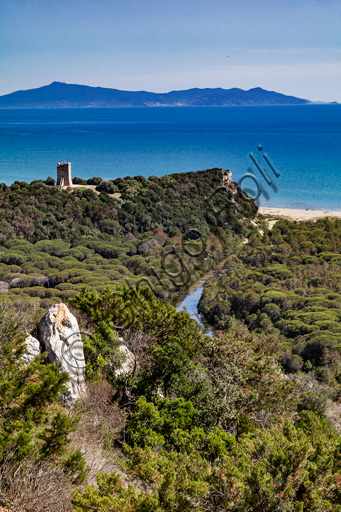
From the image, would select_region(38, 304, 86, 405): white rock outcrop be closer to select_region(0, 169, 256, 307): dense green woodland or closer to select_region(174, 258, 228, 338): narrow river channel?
select_region(0, 169, 256, 307): dense green woodland

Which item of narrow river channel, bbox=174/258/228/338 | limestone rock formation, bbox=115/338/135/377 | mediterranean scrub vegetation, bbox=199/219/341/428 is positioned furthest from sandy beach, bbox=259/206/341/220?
limestone rock formation, bbox=115/338/135/377

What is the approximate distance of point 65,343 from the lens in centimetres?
824

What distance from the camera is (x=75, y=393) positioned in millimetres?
7816

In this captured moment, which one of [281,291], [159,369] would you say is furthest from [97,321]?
[281,291]

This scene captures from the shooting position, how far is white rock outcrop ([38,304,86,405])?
8.01m

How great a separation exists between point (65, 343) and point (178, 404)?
2.27 m

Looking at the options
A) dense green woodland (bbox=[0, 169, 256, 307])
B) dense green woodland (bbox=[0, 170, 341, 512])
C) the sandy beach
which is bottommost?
dense green woodland (bbox=[0, 170, 341, 512])

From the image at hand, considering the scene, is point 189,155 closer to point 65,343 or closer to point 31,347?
point 65,343

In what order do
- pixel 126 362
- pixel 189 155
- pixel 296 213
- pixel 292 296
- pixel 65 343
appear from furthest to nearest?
pixel 189 155
pixel 296 213
pixel 292 296
pixel 126 362
pixel 65 343

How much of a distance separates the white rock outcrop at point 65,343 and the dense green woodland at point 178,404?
319 mm

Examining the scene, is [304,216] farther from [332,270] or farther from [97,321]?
[97,321]

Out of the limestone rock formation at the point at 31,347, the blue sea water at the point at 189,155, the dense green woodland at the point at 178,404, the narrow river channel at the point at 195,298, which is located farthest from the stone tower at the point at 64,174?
the limestone rock formation at the point at 31,347

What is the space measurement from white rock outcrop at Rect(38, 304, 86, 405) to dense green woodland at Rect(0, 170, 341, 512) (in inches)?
12.5

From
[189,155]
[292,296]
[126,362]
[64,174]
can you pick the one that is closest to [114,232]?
[64,174]
